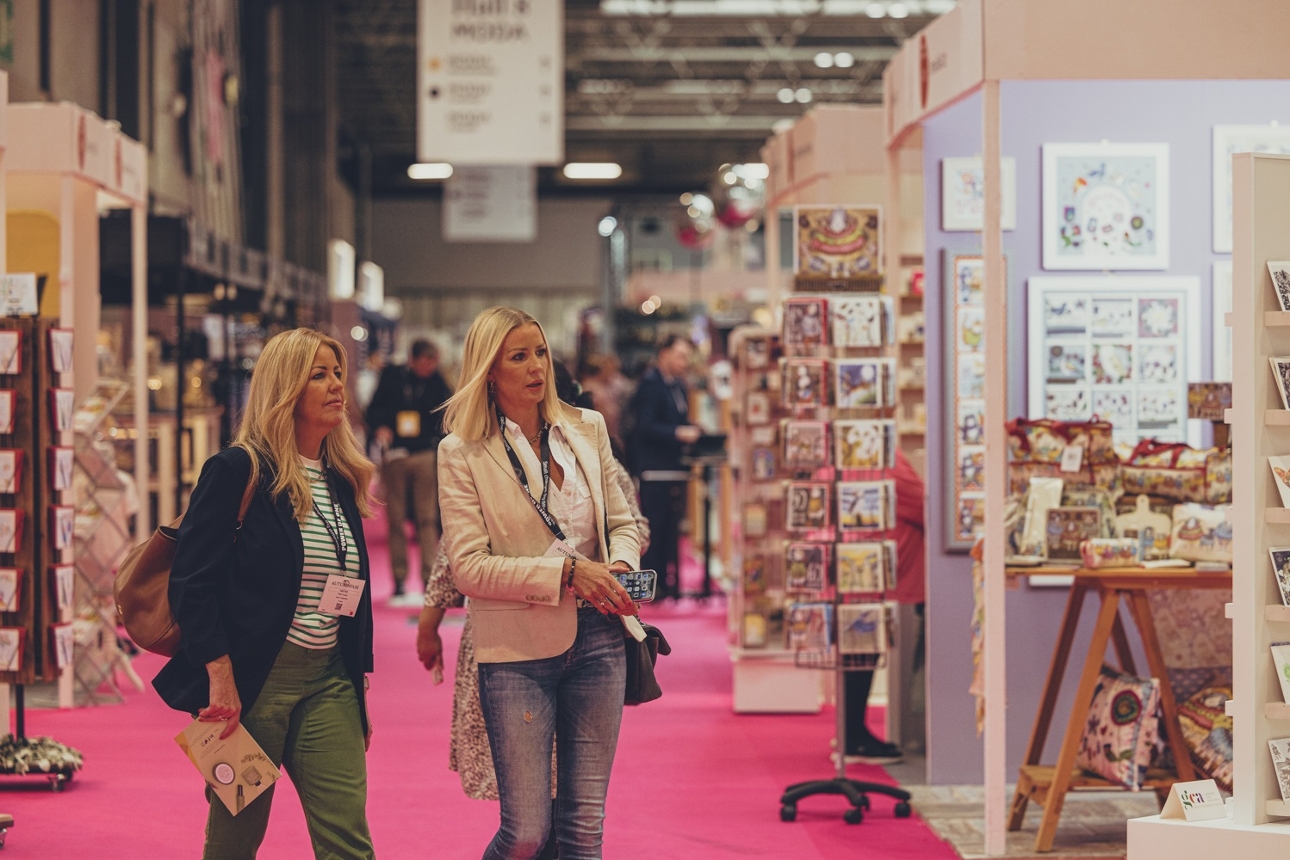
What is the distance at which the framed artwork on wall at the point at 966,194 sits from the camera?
18.4 ft

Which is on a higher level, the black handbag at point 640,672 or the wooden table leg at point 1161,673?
the black handbag at point 640,672

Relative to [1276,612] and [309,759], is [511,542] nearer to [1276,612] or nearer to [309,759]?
[309,759]

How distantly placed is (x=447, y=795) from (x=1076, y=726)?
85.3 inches

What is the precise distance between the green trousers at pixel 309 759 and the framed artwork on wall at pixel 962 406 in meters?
3.04

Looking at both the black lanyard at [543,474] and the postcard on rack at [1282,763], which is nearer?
the black lanyard at [543,474]

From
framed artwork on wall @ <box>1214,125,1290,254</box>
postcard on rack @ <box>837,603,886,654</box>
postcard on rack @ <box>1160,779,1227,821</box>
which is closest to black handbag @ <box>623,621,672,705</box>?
postcard on rack @ <box>1160,779,1227,821</box>

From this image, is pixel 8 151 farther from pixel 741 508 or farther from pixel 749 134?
pixel 749 134

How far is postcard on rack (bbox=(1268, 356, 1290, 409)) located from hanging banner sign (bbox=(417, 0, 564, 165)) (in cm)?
679

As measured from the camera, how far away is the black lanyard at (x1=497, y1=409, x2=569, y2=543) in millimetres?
3281

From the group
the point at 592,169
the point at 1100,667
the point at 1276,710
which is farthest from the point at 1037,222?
the point at 592,169

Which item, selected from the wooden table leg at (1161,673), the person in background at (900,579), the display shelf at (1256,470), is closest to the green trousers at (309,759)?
the display shelf at (1256,470)

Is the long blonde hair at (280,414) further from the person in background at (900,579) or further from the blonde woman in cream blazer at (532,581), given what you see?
the person in background at (900,579)

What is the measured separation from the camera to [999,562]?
470 centimetres

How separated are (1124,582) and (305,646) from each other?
2.70m
